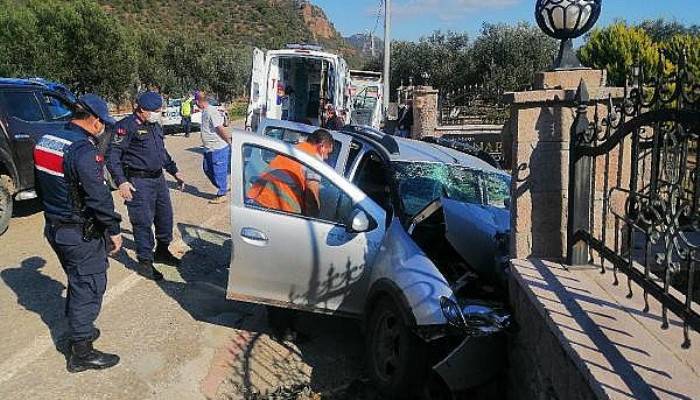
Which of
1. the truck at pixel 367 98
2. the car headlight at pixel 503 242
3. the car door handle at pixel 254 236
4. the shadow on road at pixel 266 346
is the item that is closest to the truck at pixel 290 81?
the truck at pixel 367 98

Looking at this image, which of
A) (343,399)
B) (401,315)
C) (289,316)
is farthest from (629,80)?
(289,316)

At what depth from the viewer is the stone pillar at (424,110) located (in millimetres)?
15508

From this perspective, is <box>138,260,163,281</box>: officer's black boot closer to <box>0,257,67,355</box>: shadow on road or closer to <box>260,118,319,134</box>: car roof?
<box>0,257,67,355</box>: shadow on road

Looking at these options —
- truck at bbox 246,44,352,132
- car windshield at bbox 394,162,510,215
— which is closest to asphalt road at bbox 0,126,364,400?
car windshield at bbox 394,162,510,215

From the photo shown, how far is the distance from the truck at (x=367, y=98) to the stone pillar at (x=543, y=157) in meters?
15.6

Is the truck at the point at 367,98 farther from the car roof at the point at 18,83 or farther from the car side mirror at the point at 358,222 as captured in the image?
the car side mirror at the point at 358,222

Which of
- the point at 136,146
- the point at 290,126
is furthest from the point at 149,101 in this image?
the point at 290,126

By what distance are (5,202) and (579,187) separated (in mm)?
7057

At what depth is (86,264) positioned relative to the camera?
4191 mm

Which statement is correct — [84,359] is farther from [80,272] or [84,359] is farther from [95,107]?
[95,107]

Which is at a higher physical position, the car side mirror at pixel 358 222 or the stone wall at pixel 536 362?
the car side mirror at pixel 358 222

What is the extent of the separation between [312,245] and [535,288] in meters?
1.67

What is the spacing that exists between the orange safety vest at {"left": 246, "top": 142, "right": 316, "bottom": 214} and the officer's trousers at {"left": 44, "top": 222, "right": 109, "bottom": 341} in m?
1.16

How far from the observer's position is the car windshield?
4887mm
